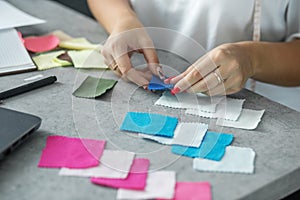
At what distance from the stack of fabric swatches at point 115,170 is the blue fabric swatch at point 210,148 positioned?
0.17 ft

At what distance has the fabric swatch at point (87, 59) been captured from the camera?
989mm

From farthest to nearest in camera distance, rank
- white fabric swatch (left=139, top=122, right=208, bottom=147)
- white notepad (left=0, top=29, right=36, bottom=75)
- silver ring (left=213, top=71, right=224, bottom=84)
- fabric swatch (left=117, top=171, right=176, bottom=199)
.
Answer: white notepad (left=0, top=29, right=36, bottom=75) < silver ring (left=213, top=71, right=224, bottom=84) < white fabric swatch (left=139, top=122, right=208, bottom=147) < fabric swatch (left=117, top=171, right=176, bottom=199)

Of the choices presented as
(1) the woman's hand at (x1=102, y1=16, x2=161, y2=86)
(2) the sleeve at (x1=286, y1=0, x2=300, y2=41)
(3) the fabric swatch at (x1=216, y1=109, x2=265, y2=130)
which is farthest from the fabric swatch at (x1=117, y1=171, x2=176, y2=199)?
(2) the sleeve at (x1=286, y1=0, x2=300, y2=41)

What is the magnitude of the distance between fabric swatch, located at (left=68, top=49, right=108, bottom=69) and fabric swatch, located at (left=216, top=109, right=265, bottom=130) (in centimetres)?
28

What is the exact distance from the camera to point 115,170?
0.69m

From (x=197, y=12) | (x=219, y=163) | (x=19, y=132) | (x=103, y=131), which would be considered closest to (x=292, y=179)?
(x=219, y=163)

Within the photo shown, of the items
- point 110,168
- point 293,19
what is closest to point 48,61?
point 110,168

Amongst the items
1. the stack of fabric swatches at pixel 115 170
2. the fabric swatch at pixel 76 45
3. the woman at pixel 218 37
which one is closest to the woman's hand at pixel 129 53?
the woman at pixel 218 37

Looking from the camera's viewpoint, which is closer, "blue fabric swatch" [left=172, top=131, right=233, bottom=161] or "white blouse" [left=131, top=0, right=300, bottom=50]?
"blue fabric swatch" [left=172, top=131, right=233, bottom=161]

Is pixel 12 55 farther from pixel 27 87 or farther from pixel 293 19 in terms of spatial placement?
pixel 293 19

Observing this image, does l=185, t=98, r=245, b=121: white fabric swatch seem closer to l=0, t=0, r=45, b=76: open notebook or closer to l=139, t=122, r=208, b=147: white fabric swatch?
l=139, t=122, r=208, b=147: white fabric swatch

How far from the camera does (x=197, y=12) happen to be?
110cm

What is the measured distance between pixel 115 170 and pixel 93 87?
25 centimetres

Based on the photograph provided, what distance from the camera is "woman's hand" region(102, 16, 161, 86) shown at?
93cm
